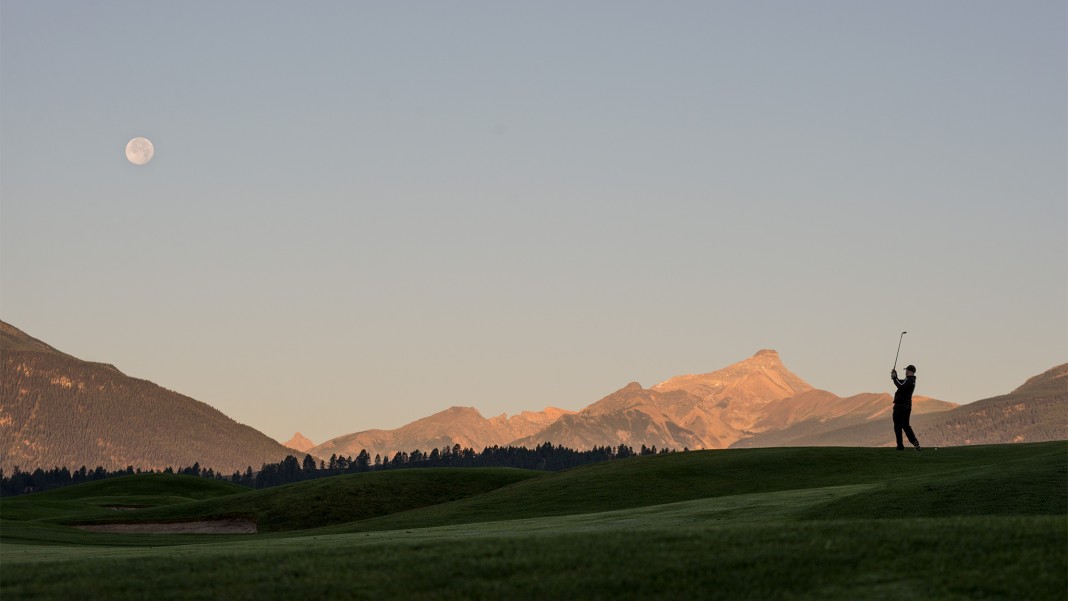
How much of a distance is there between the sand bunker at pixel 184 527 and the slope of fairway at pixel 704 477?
14379 millimetres

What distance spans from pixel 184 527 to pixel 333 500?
31.4 feet

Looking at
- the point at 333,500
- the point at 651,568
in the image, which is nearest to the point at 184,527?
the point at 333,500

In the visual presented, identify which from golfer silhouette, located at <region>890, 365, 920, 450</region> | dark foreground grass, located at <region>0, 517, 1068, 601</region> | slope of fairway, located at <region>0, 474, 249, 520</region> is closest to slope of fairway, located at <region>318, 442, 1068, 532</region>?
golfer silhouette, located at <region>890, 365, 920, 450</region>

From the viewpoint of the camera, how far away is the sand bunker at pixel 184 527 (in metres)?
67.6

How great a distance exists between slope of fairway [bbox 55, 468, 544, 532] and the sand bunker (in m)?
0.53

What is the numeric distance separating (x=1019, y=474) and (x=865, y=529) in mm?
18023

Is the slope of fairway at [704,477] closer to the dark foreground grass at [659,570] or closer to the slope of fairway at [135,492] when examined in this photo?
the dark foreground grass at [659,570]

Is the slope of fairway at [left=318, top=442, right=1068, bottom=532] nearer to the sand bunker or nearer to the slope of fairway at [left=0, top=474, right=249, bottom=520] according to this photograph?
the sand bunker

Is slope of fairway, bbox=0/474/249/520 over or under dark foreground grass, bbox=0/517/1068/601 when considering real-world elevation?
over

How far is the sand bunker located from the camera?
222ft

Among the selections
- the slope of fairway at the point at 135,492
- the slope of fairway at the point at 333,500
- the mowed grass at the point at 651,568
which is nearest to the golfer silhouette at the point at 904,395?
the mowed grass at the point at 651,568

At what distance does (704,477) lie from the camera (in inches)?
2263

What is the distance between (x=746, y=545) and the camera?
63.6 feet

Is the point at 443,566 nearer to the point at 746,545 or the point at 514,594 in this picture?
the point at 514,594
